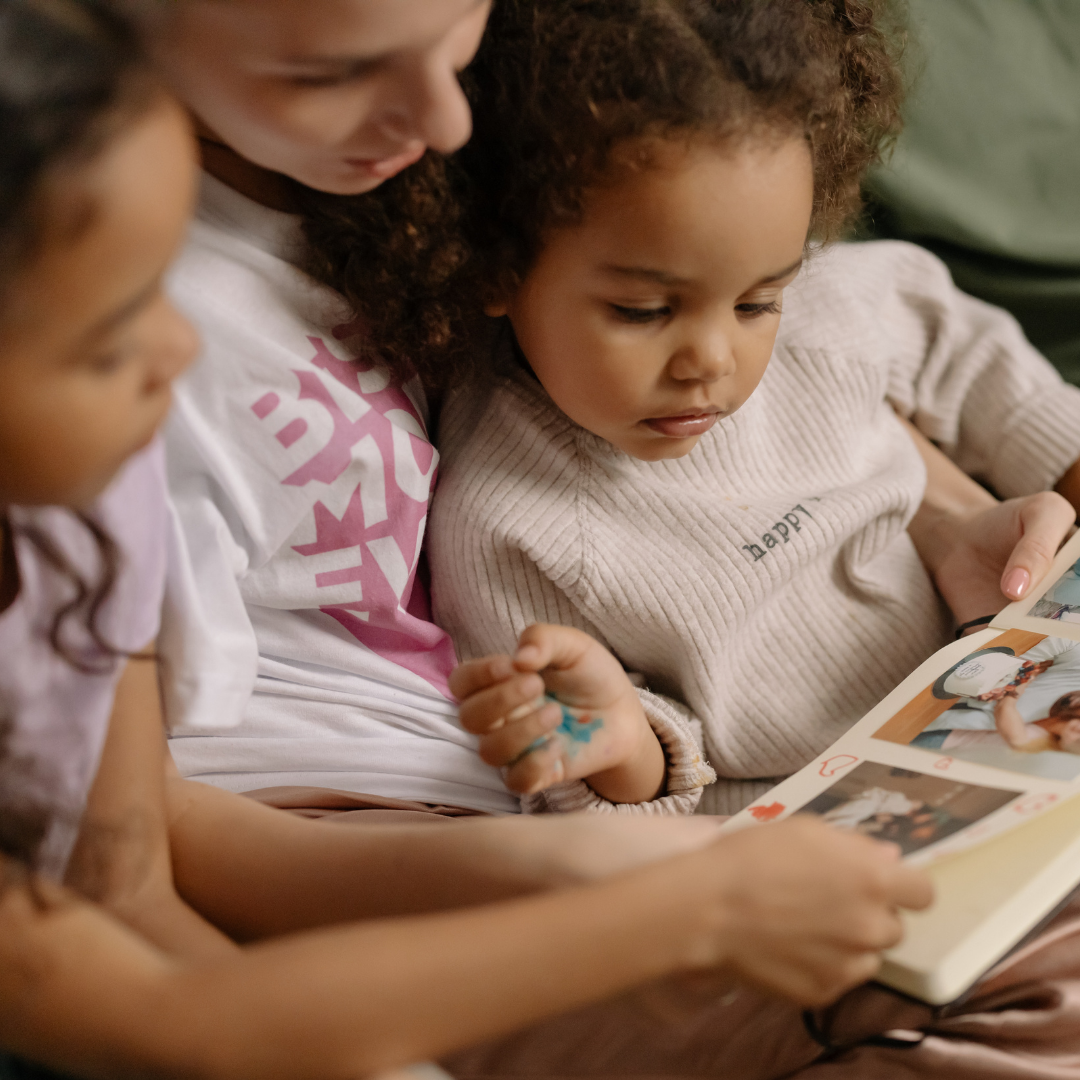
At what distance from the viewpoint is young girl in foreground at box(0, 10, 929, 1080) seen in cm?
48

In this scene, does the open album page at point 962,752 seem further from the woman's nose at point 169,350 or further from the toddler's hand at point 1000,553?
the woman's nose at point 169,350

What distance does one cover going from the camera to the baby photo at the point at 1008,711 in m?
0.76

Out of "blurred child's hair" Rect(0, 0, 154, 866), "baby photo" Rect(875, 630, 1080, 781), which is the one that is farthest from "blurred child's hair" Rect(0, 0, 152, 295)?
"baby photo" Rect(875, 630, 1080, 781)

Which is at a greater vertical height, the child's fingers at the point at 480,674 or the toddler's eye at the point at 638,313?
the toddler's eye at the point at 638,313

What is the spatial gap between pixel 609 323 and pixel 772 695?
1.23 ft

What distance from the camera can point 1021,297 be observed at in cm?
126

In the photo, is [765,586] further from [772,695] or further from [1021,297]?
[1021,297]

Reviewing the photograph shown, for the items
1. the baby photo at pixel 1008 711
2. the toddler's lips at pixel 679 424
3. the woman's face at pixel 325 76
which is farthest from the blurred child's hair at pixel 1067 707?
the woman's face at pixel 325 76

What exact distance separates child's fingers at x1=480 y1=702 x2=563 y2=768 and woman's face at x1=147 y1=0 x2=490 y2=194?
0.37 m

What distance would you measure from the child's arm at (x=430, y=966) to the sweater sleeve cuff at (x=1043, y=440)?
712 mm

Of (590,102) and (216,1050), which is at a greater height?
(590,102)

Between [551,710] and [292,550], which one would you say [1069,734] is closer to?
[551,710]

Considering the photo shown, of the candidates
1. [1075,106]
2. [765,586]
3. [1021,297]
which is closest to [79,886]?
[765,586]

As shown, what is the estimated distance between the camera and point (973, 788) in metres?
0.73
